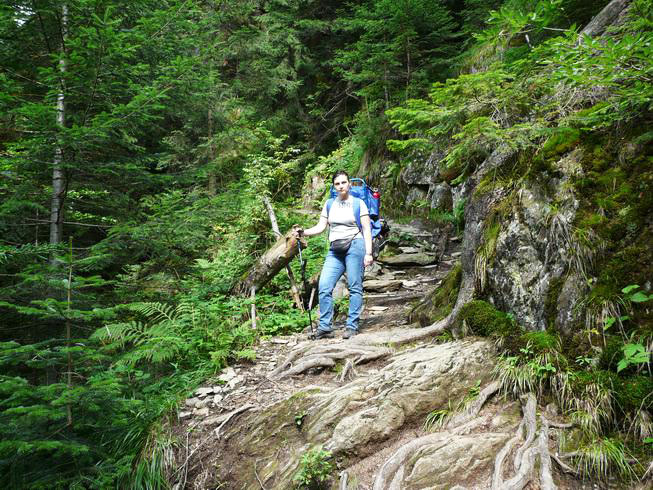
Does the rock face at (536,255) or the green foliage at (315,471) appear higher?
the rock face at (536,255)

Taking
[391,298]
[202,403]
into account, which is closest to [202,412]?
[202,403]

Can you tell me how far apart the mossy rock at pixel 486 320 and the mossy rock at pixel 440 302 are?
1.89 feet

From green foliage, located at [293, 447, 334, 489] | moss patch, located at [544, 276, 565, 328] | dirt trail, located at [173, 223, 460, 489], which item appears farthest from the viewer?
dirt trail, located at [173, 223, 460, 489]

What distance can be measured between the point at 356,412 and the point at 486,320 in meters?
1.79

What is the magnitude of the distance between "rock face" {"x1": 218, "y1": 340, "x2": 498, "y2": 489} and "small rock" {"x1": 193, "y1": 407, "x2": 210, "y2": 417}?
51cm

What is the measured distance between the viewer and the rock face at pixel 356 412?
3280 mm

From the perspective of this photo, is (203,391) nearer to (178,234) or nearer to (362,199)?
(178,234)

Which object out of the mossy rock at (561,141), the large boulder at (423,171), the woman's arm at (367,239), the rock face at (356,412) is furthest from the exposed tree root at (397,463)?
the large boulder at (423,171)

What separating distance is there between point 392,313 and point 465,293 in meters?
2.27

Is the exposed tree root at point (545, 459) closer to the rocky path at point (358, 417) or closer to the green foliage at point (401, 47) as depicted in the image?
the rocky path at point (358, 417)

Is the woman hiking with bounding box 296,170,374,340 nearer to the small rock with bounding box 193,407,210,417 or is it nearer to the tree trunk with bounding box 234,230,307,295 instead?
the tree trunk with bounding box 234,230,307,295

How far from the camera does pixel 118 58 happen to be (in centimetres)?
499

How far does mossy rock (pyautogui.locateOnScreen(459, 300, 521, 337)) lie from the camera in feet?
12.2

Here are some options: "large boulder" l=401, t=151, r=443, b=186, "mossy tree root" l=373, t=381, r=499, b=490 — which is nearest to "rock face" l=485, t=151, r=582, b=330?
"mossy tree root" l=373, t=381, r=499, b=490
